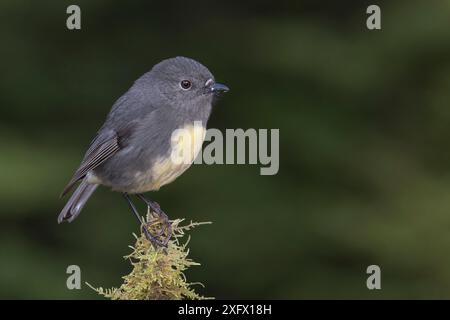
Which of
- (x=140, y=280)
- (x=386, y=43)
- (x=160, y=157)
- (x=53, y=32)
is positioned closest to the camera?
(x=140, y=280)

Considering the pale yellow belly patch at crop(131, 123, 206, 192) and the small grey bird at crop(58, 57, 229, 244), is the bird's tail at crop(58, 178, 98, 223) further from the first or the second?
the pale yellow belly patch at crop(131, 123, 206, 192)

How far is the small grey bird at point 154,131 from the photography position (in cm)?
512

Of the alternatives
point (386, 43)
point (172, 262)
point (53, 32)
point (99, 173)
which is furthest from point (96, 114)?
point (172, 262)

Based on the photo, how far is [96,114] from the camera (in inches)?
407

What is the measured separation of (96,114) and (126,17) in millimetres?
1237

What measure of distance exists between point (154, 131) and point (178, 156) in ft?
0.84

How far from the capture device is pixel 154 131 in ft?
17.1

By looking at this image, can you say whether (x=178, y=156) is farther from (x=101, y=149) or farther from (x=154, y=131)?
(x=101, y=149)

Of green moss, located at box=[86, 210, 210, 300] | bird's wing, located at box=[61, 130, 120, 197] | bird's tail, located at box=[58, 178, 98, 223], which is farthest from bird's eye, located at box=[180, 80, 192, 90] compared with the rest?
green moss, located at box=[86, 210, 210, 300]

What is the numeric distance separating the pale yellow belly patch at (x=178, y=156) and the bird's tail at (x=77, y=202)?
1.41 ft

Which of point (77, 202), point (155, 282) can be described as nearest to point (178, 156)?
point (77, 202)

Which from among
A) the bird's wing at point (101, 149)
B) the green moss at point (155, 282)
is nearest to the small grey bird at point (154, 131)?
the bird's wing at point (101, 149)

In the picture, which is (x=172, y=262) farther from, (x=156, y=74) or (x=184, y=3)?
(x=184, y=3)

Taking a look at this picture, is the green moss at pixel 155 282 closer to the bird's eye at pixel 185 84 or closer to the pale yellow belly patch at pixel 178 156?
the pale yellow belly patch at pixel 178 156
